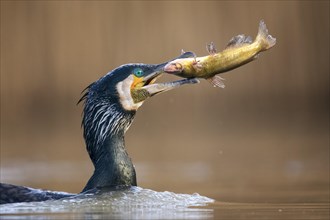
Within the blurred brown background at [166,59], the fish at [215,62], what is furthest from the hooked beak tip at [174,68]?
the blurred brown background at [166,59]

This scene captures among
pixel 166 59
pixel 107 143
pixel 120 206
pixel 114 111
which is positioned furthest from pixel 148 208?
pixel 166 59

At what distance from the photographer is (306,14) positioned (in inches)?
752

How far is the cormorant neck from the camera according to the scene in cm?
866

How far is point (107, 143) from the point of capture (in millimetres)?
8789

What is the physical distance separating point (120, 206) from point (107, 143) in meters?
0.71

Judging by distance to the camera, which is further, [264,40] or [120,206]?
[264,40]

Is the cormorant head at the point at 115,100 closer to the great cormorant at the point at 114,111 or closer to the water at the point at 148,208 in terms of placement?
the great cormorant at the point at 114,111

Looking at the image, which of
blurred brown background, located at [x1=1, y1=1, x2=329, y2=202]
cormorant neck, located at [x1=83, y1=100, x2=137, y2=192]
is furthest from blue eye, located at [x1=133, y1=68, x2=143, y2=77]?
blurred brown background, located at [x1=1, y1=1, x2=329, y2=202]

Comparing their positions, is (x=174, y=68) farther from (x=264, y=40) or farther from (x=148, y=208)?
(x=148, y=208)

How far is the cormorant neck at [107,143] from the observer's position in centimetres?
866

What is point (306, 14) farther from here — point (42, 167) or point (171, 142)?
point (42, 167)

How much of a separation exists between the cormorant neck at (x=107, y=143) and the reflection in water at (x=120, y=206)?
193 millimetres

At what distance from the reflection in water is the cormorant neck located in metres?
0.19

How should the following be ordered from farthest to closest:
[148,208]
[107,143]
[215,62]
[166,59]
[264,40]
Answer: [166,59], [107,143], [215,62], [264,40], [148,208]
